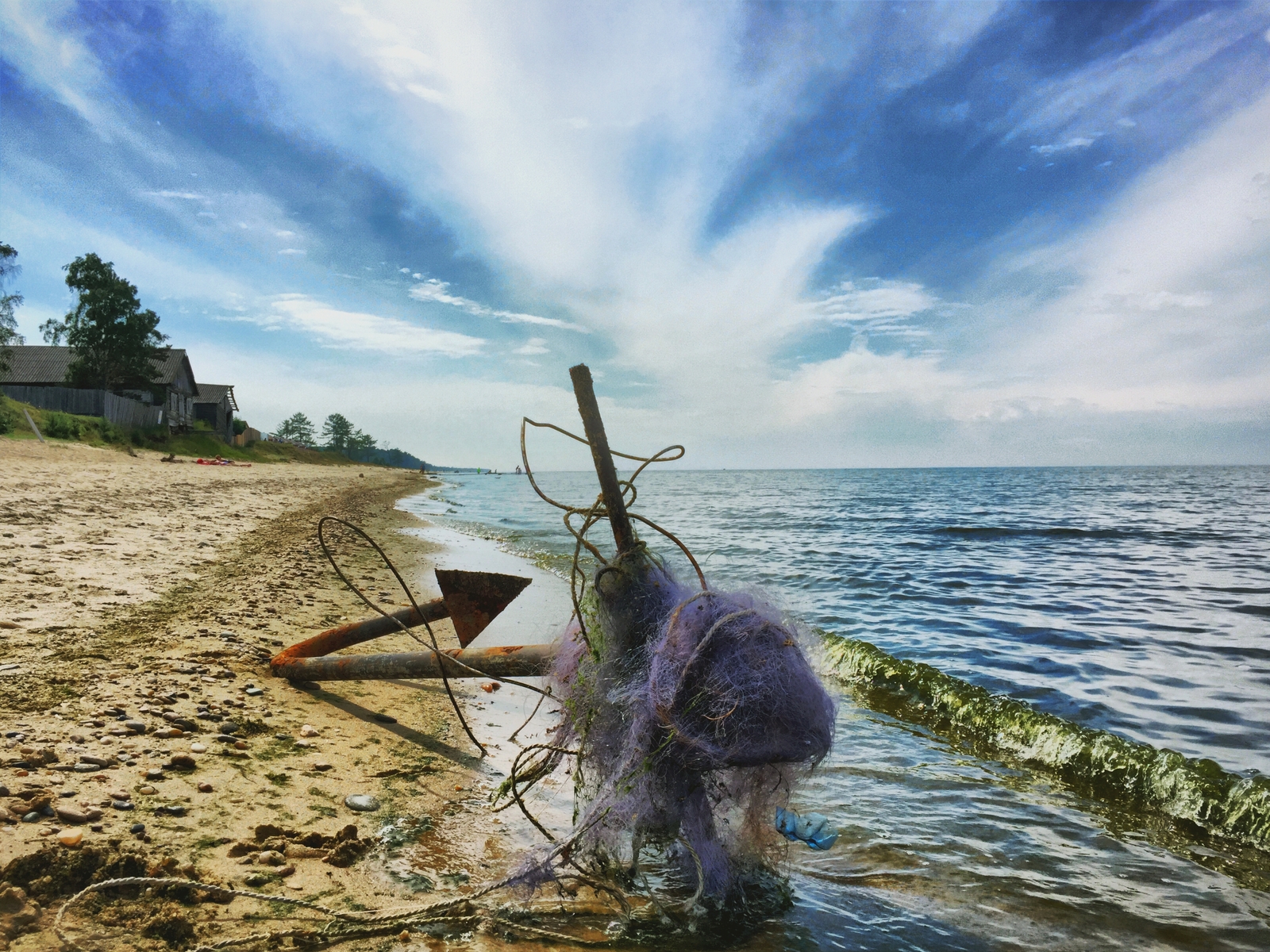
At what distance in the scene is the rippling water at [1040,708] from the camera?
347 cm

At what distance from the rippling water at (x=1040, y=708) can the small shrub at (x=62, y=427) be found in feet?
101

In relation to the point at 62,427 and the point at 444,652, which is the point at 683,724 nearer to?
the point at 444,652

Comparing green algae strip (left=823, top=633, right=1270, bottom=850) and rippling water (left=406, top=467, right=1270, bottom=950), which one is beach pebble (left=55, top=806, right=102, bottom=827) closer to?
rippling water (left=406, top=467, right=1270, bottom=950)

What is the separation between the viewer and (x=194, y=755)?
3.91 m

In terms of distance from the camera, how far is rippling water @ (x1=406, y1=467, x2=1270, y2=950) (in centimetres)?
347

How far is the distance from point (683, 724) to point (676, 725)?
0.12 ft

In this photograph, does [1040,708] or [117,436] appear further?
[117,436]

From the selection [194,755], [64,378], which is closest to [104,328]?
[64,378]

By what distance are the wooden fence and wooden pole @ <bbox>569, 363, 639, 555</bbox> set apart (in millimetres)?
50386

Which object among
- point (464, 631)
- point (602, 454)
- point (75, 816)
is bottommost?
point (75, 816)

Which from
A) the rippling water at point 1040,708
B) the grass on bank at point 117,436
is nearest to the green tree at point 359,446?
the grass on bank at point 117,436

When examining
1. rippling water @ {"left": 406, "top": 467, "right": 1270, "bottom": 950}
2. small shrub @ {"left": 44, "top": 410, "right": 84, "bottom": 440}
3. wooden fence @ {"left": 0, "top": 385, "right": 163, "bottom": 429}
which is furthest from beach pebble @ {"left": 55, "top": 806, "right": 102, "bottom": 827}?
wooden fence @ {"left": 0, "top": 385, "right": 163, "bottom": 429}

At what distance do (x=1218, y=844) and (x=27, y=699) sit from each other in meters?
8.07

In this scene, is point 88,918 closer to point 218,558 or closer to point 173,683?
point 173,683
